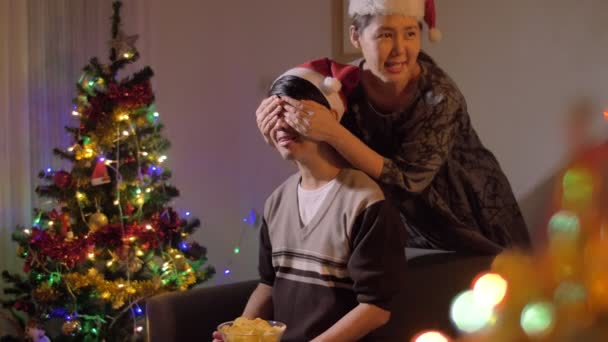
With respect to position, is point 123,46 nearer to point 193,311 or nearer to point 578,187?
point 193,311

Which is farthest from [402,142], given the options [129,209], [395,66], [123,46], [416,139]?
[123,46]

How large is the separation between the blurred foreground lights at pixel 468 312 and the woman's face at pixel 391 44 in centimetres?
51

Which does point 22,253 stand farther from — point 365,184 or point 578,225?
point 578,225

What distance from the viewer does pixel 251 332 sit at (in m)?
1.11

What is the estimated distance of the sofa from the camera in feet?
4.50

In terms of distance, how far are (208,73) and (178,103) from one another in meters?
0.19

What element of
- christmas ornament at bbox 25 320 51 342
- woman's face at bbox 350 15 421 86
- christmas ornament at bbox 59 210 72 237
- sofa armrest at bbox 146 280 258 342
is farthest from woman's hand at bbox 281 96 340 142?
christmas ornament at bbox 25 320 51 342

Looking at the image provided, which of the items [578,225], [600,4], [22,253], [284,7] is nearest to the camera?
[578,225]

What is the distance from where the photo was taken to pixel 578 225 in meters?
1.65

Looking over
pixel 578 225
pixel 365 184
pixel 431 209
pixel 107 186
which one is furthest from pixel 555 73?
pixel 107 186

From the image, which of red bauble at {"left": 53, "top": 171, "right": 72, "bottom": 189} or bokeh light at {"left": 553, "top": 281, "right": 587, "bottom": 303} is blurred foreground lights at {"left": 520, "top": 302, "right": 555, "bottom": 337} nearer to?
bokeh light at {"left": 553, "top": 281, "right": 587, "bottom": 303}

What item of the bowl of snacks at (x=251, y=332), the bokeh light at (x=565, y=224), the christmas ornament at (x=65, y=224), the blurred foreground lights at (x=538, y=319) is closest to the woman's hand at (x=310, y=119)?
the bowl of snacks at (x=251, y=332)

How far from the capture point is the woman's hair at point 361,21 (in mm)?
1377

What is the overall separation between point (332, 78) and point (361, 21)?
187 millimetres
